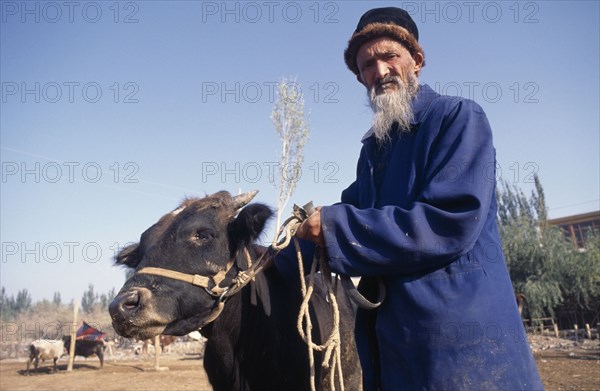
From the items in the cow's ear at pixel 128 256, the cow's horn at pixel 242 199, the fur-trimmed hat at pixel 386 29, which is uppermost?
the fur-trimmed hat at pixel 386 29

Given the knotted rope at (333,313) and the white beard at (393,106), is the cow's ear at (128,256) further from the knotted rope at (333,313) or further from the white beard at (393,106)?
the white beard at (393,106)

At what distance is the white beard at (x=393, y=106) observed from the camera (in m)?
2.29

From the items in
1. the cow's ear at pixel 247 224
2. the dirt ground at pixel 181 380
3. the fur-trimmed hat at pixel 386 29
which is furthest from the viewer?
the dirt ground at pixel 181 380

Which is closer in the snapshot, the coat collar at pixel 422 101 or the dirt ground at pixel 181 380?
the coat collar at pixel 422 101

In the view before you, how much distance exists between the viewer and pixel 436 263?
1.82 meters

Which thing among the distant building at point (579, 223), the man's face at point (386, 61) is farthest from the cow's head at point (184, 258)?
the distant building at point (579, 223)

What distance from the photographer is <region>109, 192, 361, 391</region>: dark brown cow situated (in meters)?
2.80

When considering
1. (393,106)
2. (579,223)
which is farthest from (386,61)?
(579,223)

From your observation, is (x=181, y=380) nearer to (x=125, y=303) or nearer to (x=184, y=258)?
(x=184, y=258)

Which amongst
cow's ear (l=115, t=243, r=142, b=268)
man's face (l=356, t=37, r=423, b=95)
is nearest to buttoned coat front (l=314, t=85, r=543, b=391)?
man's face (l=356, t=37, r=423, b=95)

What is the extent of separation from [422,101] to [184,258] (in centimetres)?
185

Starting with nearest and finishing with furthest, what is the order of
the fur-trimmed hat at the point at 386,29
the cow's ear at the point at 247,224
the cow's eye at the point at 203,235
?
the fur-trimmed hat at the point at 386,29 → the cow's eye at the point at 203,235 → the cow's ear at the point at 247,224

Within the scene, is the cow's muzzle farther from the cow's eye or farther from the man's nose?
the man's nose

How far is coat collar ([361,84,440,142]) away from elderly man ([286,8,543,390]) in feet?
0.04
